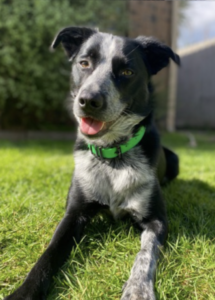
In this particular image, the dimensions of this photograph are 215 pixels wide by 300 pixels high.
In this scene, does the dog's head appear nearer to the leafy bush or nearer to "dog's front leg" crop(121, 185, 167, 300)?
"dog's front leg" crop(121, 185, 167, 300)

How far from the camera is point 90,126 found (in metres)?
1.78

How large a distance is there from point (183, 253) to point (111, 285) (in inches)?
18.7

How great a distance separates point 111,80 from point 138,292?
1175mm

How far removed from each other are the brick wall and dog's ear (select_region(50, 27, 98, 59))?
5.50 meters

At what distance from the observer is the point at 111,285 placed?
1.41m

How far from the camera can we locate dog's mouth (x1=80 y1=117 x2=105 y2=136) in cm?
177

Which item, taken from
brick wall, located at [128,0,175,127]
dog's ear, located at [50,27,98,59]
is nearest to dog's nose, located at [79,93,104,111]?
dog's ear, located at [50,27,98,59]

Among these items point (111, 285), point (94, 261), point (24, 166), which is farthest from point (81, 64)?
point (24, 166)

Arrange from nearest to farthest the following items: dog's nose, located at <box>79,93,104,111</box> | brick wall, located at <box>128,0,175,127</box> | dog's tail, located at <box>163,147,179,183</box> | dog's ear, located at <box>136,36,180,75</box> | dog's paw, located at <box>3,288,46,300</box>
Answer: dog's paw, located at <box>3,288,46,300</box> < dog's nose, located at <box>79,93,104,111</box> < dog's ear, located at <box>136,36,180,75</box> < dog's tail, located at <box>163,147,179,183</box> < brick wall, located at <box>128,0,175,127</box>

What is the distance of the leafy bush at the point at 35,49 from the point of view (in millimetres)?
5227

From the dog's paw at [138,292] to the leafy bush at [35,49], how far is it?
14.9 ft

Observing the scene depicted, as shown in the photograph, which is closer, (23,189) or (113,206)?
(113,206)

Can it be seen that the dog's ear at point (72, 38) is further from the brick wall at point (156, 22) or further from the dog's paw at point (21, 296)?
the brick wall at point (156, 22)

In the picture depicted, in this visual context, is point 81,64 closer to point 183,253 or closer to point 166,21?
point 183,253
